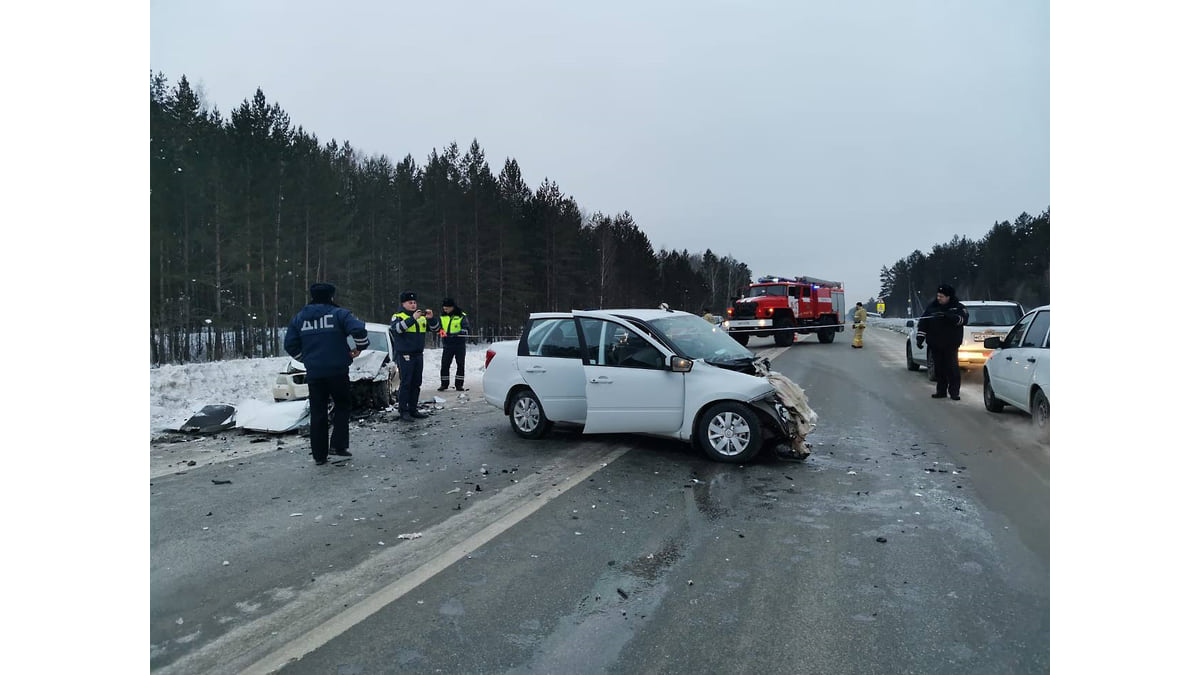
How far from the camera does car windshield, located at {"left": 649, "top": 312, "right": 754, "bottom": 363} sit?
7.45m

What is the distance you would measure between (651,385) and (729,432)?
3.14ft

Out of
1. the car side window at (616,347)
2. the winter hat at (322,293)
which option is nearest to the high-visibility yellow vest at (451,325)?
the winter hat at (322,293)

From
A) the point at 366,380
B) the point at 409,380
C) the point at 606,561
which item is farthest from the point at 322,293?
the point at 606,561

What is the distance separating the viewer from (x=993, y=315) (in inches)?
530

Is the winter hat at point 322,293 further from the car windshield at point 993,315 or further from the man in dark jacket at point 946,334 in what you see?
the car windshield at point 993,315

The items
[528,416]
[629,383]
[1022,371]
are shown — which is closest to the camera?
[629,383]

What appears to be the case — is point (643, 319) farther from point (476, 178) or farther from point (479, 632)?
point (476, 178)

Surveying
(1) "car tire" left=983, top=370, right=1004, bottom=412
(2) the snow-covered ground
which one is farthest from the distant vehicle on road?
(2) the snow-covered ground

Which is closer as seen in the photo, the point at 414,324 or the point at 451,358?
the point at 414,324

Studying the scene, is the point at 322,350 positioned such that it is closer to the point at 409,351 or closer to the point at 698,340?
the point at 409,351

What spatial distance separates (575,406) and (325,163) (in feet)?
120

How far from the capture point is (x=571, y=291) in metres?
49.6

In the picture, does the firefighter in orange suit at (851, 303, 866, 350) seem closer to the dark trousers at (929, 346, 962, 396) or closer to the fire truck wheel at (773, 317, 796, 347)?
the fire truck wheel at (773, 317, 796, 347)

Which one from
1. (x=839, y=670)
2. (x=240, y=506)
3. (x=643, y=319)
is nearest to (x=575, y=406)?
(x=643, y=319)
